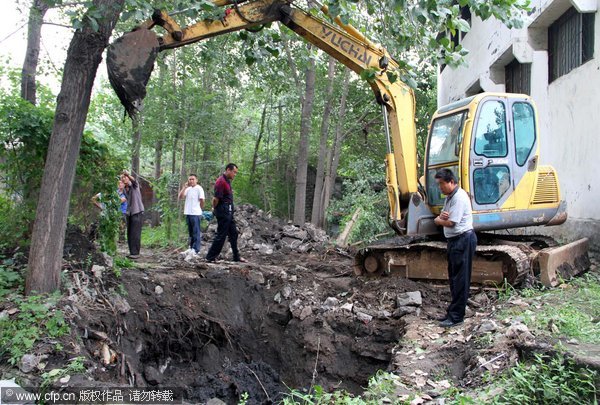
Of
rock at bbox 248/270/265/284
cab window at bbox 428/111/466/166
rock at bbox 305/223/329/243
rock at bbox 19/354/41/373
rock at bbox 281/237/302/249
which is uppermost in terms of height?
cab window at bbox 428/111/466/166

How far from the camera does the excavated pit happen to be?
241 inches

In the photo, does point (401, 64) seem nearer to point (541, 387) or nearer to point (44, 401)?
point (541, 387)

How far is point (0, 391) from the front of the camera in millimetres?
4027

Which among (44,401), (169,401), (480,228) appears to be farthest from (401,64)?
(44,401)

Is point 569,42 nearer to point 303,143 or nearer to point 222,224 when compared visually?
point 303,143

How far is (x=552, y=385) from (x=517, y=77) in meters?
9.95

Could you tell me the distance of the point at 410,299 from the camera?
693 cm

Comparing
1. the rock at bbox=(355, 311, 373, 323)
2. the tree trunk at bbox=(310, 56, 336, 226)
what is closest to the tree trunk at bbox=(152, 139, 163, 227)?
the tree trunk at bbox=(310, 56, 336, 226)

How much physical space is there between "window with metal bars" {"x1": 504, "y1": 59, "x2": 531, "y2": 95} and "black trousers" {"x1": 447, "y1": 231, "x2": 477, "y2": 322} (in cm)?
692

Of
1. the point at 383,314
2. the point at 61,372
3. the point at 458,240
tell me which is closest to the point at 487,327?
the point at 458,240

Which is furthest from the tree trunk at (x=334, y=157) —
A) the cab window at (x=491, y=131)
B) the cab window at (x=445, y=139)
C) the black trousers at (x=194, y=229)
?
the cab window at (x=491, y=131)

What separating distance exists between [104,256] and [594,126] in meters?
7.78

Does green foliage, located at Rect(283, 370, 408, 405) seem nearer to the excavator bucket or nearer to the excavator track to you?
the excavator track

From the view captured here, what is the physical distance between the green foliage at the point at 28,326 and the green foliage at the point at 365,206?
7857mm
